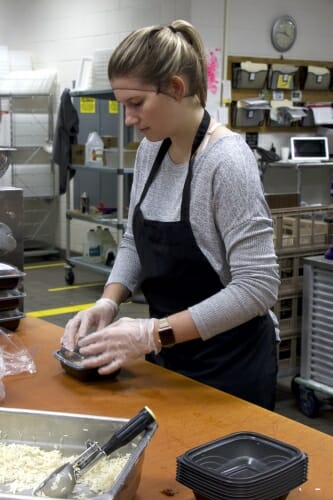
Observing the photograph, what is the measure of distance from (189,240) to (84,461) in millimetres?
682

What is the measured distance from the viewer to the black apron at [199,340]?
1.71 m

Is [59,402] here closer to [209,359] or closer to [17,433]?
[17,433]

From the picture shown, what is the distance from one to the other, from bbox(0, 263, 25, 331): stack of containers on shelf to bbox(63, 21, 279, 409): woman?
0.33 meters

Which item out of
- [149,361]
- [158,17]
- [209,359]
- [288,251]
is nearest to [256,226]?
[209,359]

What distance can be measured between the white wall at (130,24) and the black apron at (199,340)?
16.8 feet

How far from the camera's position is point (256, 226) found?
1594 millimetres

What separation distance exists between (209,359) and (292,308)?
6.84ft

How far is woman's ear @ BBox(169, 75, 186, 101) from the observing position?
5.30ft

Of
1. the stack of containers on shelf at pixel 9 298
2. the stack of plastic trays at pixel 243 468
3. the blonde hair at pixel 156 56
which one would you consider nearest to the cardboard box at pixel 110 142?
the stack of containers on shelf at pixel 9 298

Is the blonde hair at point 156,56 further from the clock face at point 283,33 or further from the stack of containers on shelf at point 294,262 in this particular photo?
the clock face at point 283,33

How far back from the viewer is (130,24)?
6703 mm

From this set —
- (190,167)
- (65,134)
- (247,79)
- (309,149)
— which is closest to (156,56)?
(190,167)

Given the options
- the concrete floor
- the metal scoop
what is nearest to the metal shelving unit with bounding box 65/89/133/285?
the concrete floor

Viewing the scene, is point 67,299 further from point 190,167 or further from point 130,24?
point 190,167
